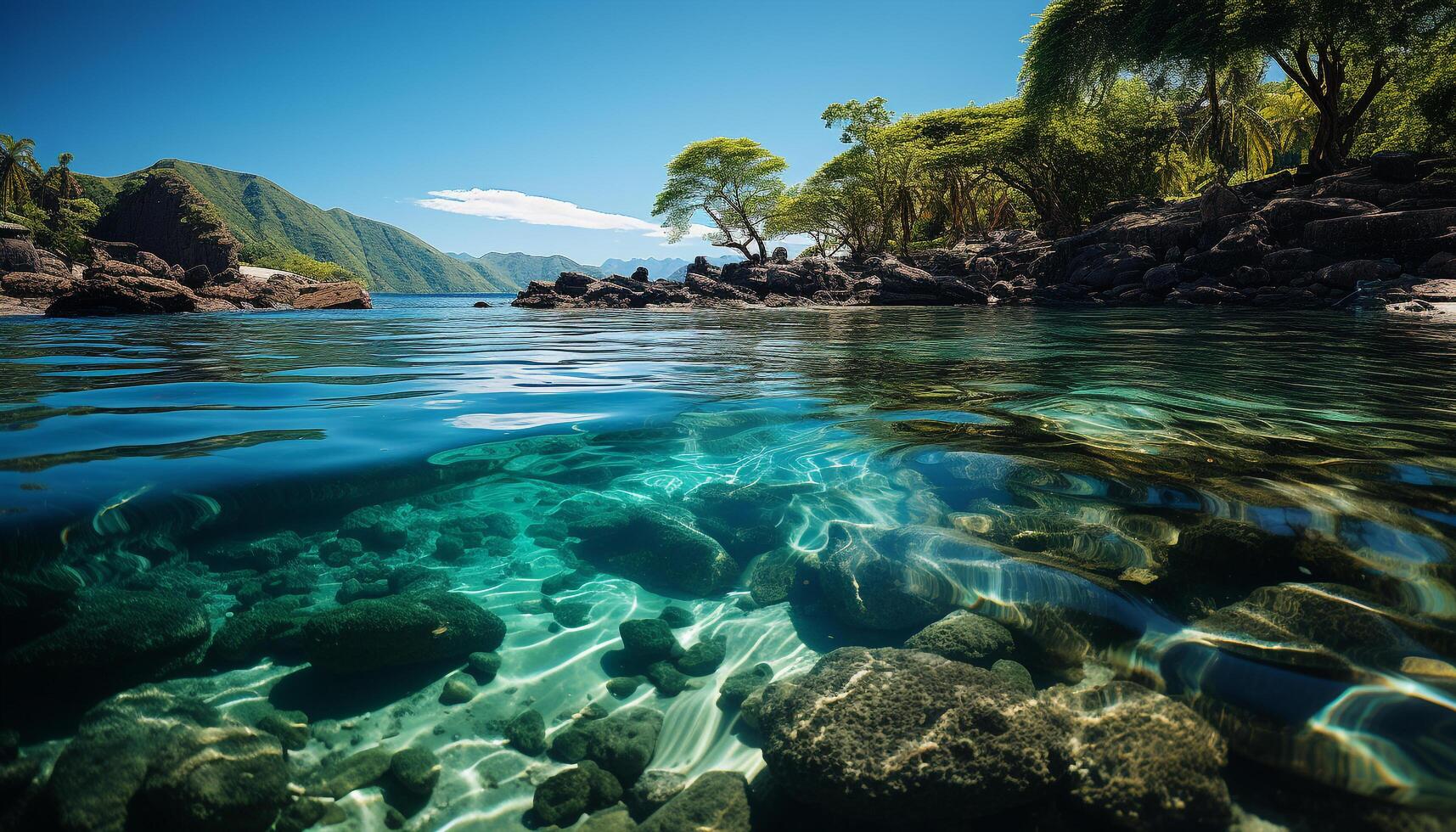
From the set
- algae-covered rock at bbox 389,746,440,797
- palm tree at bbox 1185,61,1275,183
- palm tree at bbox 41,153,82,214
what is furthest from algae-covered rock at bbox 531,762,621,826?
palm tree at bbox 41,153,82,214

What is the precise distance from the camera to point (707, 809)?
178cm

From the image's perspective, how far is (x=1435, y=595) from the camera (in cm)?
198

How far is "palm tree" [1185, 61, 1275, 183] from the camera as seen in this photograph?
2823cm

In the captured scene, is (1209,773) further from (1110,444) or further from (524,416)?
(524,416)

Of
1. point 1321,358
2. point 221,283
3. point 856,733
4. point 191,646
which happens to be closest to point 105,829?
point 191,646

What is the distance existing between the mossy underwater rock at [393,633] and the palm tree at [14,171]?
75.5m

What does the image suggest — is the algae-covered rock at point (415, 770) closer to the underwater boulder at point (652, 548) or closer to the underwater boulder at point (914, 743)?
the underwater boulder at point (914, 743)

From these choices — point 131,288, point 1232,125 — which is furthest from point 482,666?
point 1232,125

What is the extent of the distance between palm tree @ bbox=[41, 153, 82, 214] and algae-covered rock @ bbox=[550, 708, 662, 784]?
85387mm

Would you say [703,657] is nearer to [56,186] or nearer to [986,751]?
[986,751]

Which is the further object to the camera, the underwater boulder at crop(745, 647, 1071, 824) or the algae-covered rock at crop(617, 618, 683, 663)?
the algae-covered rock at crop(617, 618, 683, 663)

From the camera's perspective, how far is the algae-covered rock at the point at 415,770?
1.87 meters

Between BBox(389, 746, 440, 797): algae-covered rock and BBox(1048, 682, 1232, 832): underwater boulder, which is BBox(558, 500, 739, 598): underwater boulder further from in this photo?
BBox(1048, 682, 1232, 832): underwater boulder

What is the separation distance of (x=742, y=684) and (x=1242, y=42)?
2909 cm
